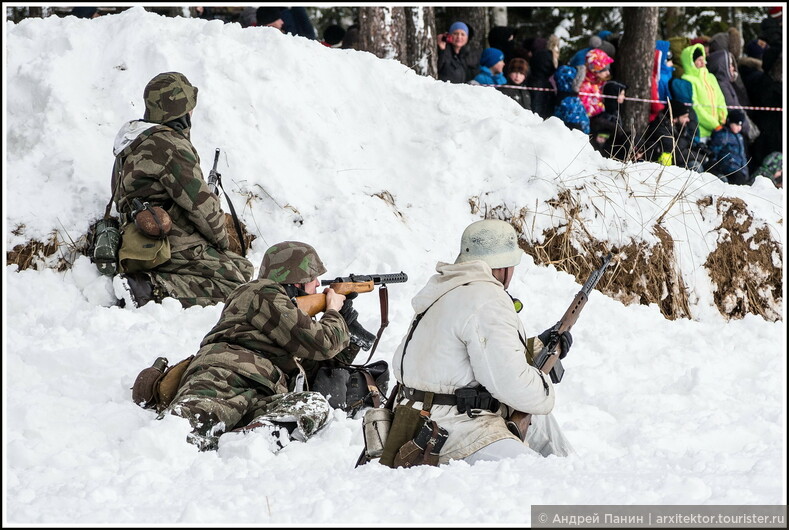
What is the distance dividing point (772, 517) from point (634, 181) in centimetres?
569

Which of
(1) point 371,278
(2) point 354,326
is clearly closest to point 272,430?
(2) point 354,326

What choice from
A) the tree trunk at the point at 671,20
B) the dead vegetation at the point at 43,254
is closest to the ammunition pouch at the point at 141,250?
Result: the dead vegetation at the point at 43,254

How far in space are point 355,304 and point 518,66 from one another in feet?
14.6

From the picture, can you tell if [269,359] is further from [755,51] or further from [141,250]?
[755,51]

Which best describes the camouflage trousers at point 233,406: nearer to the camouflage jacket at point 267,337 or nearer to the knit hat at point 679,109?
the camouflage jacket at point 267,337

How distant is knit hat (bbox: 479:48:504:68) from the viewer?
422 inches

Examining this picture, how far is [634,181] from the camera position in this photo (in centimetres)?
892

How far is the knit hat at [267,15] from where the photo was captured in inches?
415

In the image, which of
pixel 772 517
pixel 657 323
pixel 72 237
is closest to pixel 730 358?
pixel 657 323

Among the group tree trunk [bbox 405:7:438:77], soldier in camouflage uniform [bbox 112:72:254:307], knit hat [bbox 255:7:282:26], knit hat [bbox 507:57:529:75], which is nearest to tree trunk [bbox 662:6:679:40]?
knit hat [bbox 507:57:529:75]

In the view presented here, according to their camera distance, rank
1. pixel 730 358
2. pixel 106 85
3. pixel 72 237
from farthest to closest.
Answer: pixel 106 85
pixel 72 237
pixel 730 358

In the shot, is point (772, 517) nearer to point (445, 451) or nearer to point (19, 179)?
point (445, 451)

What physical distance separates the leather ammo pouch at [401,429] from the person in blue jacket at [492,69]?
687 centimetres

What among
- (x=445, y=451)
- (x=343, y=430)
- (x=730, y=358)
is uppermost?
(x=445, y=451)
